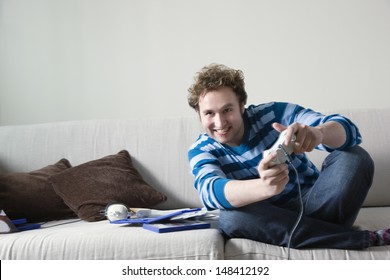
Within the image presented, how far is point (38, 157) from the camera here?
2463mm

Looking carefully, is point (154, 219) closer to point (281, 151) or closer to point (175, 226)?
point (175, 226)

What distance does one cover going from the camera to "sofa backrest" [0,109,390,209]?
2258mm

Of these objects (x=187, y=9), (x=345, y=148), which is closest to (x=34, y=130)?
(x=187, y=9)

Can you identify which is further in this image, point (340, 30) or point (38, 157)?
point (340, 30)

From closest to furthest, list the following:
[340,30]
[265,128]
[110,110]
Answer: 1. [265,128]
2. [340,30]
3. [110,110]

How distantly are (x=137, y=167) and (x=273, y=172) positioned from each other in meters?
1.18

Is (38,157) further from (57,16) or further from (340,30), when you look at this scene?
(340,30)

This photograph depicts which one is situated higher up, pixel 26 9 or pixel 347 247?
pixel 26 9

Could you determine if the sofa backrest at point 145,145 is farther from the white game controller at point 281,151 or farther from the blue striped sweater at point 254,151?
the white game controller at point 281,151

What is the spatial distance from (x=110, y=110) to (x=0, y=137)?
2.00 ft

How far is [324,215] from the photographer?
1.55 meters

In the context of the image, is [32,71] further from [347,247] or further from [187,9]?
[347,247]
